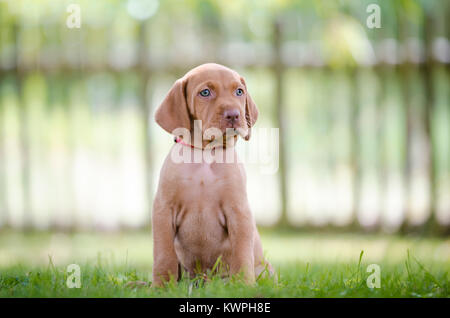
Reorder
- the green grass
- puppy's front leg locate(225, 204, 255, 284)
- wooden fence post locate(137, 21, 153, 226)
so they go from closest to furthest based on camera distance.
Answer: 1. the green grass
2. puppy's front leg locate(225, 204, 255, 284)
3. wooden fence post locate(137, 21, 153, 226)

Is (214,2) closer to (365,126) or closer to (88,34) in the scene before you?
(88,34)

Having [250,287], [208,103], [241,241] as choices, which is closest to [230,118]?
[208,103]

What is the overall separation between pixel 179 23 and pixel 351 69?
9.01ft

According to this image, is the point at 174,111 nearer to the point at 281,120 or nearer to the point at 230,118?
the point at 230,118

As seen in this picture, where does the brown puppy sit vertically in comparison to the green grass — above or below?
above

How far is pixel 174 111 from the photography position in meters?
3.29

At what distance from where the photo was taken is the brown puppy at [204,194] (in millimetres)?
3096

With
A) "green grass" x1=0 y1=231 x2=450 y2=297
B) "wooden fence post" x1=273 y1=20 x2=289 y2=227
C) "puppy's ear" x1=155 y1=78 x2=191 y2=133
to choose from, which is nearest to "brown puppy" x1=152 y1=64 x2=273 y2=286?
"puppy's ear" x1=155 y1=78 x2=191 y2=133

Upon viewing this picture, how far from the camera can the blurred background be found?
6965mm

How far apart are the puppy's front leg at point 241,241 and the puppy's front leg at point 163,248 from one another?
34cm

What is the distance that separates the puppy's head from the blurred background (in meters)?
3.93

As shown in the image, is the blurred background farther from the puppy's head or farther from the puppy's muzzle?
the puppy's muzzle

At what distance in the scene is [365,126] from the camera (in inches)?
279

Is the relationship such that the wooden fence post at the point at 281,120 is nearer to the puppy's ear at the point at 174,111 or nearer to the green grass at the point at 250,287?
the green grass at the point at 250,287
